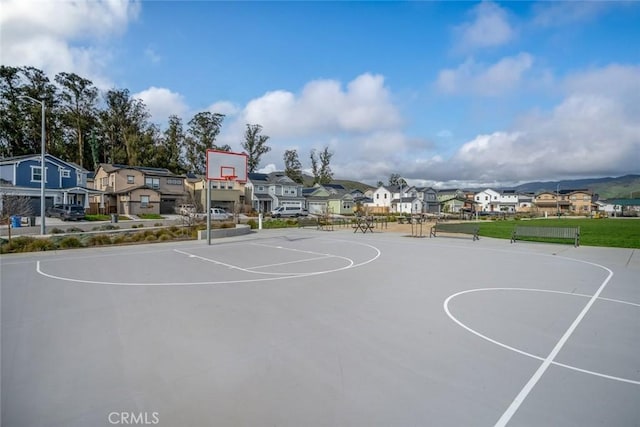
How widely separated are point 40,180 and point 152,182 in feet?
40.9

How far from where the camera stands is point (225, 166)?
1984cm

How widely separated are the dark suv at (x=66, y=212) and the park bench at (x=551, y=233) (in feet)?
123

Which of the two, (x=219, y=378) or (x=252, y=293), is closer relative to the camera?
(x=219, y=378)

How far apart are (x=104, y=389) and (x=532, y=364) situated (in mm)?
5185

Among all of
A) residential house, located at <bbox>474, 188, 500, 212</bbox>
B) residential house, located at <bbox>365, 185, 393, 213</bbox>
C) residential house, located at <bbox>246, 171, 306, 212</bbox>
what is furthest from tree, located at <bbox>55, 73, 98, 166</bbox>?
residential house, located at <bbox>474, 188, 500, 212</bbox>

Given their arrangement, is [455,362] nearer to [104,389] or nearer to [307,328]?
[307,328]

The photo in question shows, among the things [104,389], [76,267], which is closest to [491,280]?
[104,389]

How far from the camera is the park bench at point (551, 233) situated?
57.1 feet

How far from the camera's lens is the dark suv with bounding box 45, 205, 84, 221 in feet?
111

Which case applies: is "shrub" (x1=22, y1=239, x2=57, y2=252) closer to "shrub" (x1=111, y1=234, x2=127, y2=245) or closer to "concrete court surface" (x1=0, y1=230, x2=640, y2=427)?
"shrub" (x1=111, y1=234, x2=127, y2=245)

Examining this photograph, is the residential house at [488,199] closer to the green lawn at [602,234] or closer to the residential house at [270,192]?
the residential house at [270,192]

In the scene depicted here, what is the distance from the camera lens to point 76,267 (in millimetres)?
11516

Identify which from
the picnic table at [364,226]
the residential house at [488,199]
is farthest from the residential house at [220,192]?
the residential house at [488,199]

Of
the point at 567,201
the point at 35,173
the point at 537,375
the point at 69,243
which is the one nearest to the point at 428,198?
the point at 567,201
